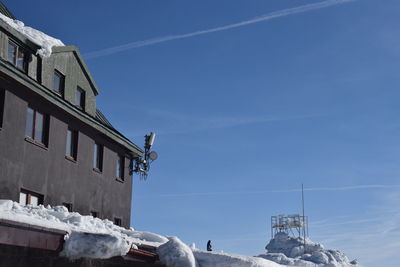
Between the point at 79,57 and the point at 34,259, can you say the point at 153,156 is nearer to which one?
the point at 79,57

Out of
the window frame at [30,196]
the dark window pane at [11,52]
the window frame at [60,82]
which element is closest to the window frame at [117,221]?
the window frame at [60,82]

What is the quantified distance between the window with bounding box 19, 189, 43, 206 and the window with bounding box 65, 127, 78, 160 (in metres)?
2.16

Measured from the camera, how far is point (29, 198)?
620 inches

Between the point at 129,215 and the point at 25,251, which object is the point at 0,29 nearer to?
the point at 25,251

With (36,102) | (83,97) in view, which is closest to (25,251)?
(36,102)

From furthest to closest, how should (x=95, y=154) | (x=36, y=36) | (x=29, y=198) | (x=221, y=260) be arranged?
(x=95, y=154) < (x=36, y=36) < (x=29, y=198) < (x=221, y=260)

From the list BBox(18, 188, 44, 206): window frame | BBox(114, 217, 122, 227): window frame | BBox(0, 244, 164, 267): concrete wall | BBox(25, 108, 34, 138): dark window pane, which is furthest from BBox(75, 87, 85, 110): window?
BBox(0, 244, 164, 267): concrete wall

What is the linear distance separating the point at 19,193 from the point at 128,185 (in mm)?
7532

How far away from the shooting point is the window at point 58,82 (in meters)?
18.4

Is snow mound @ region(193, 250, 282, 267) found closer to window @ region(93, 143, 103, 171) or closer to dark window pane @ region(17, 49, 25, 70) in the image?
dark window pane @ region(17, 49, 25, 70)

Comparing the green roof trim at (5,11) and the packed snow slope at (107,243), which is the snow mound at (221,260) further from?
the green roof trim at (5,11)

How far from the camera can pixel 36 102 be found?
53.1ft

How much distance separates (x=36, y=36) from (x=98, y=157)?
4.52 metres

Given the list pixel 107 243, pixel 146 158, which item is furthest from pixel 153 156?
pixel 107 243
